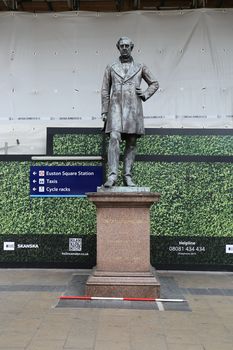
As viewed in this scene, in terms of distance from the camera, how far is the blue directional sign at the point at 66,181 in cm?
935

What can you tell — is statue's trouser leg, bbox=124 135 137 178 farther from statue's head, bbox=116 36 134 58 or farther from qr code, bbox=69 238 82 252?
qr code, bbox=69 238 82 252

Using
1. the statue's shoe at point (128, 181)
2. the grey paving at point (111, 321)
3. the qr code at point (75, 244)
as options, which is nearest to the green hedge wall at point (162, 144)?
the qr code at point (75, 244)

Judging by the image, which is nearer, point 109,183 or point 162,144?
point 109,183

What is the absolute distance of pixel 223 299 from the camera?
22.6ft

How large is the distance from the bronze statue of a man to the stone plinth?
0.41 meters

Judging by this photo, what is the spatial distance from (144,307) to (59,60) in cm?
567

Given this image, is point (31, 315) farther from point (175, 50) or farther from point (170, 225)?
point (175, 50)

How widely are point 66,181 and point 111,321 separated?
168 inches

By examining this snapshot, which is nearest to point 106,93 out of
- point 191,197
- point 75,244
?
point 191,197

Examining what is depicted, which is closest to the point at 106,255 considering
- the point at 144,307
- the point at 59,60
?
the point at 144,307

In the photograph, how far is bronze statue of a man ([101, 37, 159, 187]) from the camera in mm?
7254

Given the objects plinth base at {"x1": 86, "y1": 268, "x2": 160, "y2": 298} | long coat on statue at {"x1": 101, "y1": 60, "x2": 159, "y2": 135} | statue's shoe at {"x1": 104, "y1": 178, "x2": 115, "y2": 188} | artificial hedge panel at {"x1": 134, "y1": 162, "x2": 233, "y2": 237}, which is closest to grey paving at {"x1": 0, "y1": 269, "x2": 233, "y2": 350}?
plinth base at {"x1": 86, "y1": 268, "x2": 160, "y2": 298}

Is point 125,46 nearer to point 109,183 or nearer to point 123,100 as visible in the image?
point 123,100

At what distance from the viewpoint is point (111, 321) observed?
5.56m
